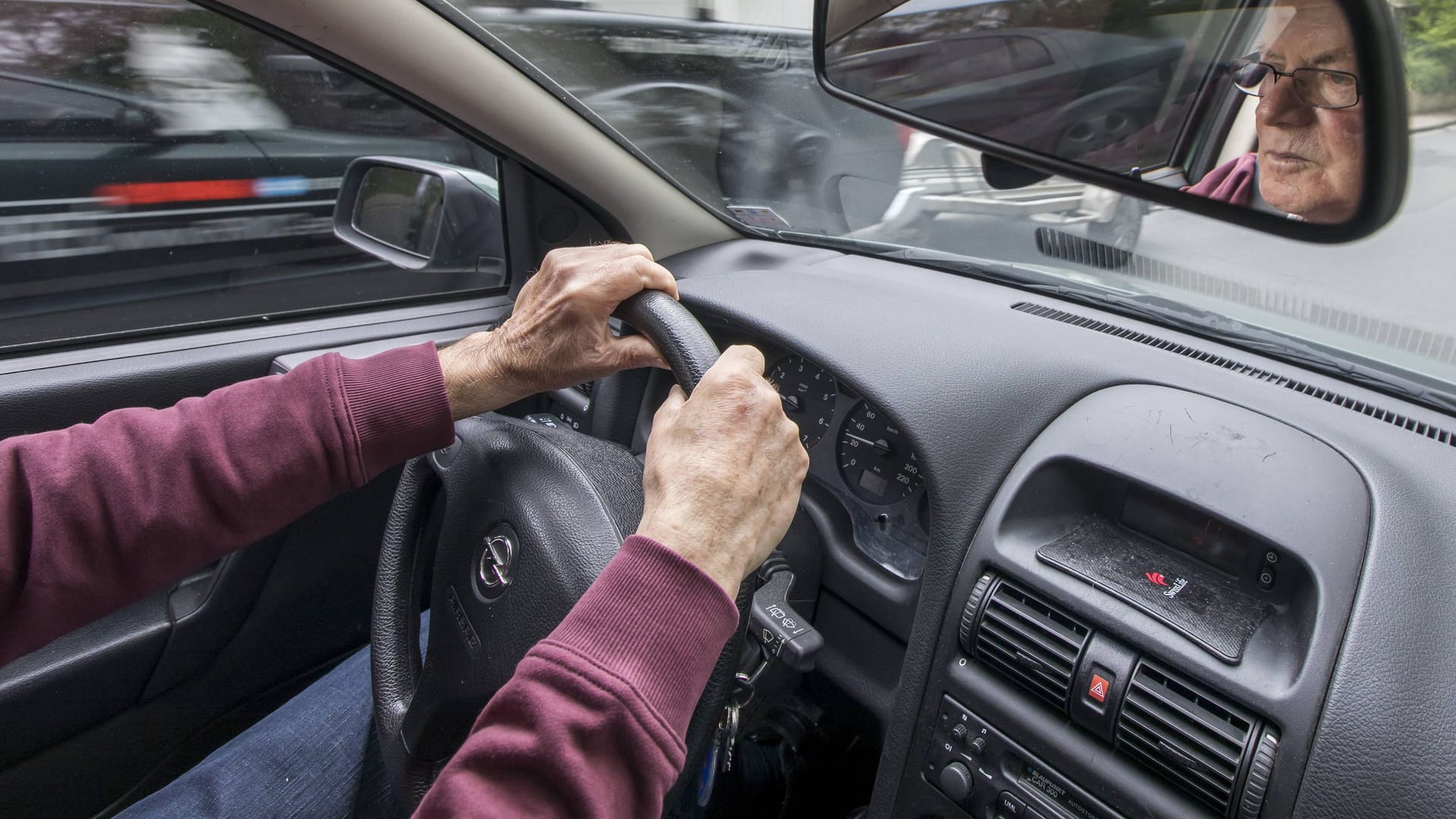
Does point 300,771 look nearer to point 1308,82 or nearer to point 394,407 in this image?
point 394,407

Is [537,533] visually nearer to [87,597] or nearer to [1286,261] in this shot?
[87,597]

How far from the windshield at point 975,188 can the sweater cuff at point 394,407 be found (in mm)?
957

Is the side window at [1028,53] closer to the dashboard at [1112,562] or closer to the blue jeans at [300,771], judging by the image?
the dashboard at [1112,562]

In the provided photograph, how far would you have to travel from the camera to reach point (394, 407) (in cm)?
135

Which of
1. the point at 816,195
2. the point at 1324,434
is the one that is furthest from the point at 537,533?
the point at 816,195

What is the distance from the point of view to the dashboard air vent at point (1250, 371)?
1381 mm

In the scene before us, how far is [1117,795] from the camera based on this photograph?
48.3 inches

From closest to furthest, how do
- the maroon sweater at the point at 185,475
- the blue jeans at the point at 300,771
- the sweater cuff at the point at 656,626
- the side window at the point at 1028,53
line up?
the sweater cuff at the point at 656,626, the maroon sweater at the point at 185,475, the blue jeans at the point at 300,771, the side window at the point at 1028,53

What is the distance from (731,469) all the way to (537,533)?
1.18 ft

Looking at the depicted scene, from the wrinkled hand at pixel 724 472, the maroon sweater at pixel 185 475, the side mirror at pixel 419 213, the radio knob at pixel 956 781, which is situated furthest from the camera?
the side mirror at pixel 419 213

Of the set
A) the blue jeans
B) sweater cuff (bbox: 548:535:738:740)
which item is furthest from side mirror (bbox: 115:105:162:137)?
sweater cuff (bbox: 548:535:738:740)

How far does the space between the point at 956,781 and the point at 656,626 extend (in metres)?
0.72

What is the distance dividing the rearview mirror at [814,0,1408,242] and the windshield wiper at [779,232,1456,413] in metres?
0.29

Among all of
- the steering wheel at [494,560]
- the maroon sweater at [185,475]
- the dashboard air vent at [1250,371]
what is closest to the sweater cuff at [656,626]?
the maroon sweater at [185,475]
